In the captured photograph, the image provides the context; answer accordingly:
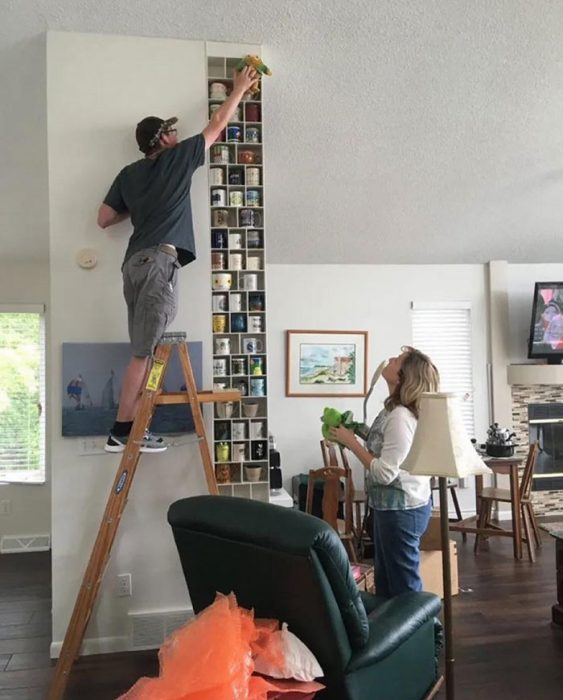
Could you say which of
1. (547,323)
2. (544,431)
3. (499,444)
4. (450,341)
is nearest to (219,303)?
(499,444)

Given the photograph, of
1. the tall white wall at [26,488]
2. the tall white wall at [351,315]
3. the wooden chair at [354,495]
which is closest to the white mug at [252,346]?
the wooden chair at [354,495]

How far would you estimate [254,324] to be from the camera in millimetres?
3088

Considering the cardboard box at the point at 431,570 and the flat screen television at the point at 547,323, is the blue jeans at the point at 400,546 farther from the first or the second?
the flat screen television at the point at 547,323

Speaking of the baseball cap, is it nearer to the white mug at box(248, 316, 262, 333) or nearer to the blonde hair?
the white mug at box(248, 316, 262, 333)

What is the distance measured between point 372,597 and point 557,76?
325cm

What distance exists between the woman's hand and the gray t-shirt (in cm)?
112

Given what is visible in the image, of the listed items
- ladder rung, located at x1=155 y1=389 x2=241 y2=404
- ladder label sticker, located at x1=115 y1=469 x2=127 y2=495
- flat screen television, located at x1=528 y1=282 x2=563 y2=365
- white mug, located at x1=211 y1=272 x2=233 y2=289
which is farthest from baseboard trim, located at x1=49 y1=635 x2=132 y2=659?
flat screen television, located at x1=528 y1=282 x2=563 y2=365

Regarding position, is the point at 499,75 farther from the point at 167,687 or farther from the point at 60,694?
the point at 60,694

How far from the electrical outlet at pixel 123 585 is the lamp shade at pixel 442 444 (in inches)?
63.5

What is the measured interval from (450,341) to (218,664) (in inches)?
192

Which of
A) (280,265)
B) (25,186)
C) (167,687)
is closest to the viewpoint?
(167,687)

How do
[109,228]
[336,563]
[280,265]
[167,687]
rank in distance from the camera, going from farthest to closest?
1. [280,265]
2. [109,228]
3. [336,563]
4. [167,687]

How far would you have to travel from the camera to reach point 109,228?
3008 mm

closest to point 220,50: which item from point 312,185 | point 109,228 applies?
point 109,228
